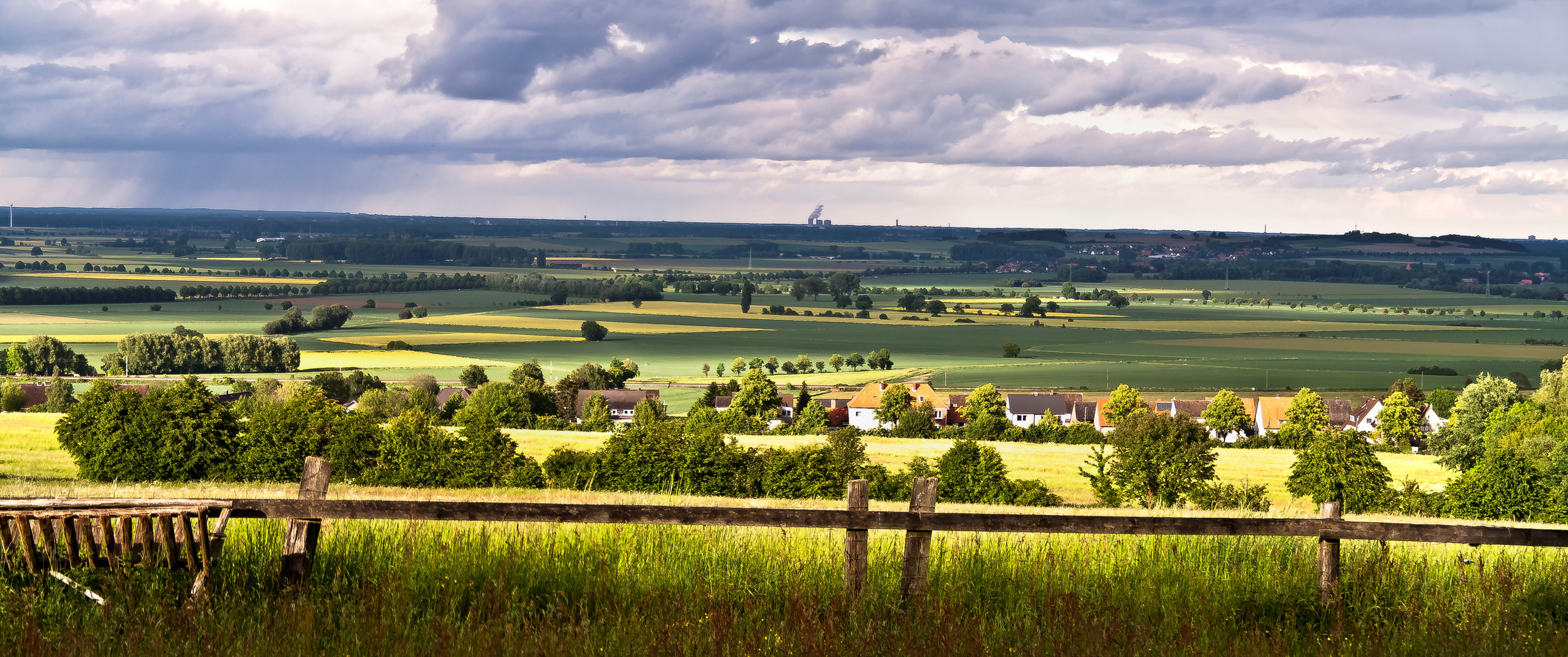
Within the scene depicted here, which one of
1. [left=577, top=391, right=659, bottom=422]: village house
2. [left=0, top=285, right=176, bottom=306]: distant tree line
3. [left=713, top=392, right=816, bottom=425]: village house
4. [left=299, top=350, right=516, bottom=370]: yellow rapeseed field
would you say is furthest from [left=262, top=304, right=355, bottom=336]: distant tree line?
[left=713, top=392, right=816, bottom=425]: village house

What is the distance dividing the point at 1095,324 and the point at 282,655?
15616 cm

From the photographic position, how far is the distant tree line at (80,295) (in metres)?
173

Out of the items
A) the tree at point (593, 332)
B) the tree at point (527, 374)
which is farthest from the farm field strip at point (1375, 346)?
the tree at point (527, 374)

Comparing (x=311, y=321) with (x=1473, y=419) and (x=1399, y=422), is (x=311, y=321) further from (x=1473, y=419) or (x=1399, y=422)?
(x=1473, y=419)

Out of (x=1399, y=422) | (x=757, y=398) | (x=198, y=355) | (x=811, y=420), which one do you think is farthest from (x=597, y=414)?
(x=1399, y=422)

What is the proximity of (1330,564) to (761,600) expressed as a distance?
386 centimetres

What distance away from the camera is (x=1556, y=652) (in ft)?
25.1

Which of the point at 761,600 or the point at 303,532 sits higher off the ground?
the point at 303,532

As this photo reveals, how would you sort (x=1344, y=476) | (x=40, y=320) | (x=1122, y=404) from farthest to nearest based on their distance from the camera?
(x=40, y=320) → (x=1122, y=404) → (x=1344, y=476)

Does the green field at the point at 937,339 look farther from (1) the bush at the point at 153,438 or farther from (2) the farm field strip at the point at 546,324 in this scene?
(1) the bush at the point at 153,438

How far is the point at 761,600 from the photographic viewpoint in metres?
8.12

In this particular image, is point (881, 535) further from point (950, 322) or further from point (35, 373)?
point (950, 322)

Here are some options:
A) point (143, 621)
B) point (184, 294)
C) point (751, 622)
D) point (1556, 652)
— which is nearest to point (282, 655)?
point (143, 621)

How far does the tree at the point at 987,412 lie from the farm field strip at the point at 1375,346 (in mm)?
51925
